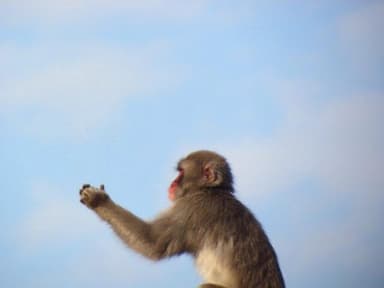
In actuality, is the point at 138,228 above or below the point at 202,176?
below

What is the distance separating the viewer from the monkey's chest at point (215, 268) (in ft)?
20.5

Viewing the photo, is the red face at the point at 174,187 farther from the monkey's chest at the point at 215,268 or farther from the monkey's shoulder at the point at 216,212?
the monkey's chest at the point at 215,268

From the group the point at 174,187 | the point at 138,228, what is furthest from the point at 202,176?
the point at 138,228

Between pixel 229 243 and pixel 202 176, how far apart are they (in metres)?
0.75

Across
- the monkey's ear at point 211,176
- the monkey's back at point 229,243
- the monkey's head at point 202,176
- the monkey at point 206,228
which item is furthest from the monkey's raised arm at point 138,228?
the monkey's ear at point 211,176

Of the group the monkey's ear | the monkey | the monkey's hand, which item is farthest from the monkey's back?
the monkey's hand

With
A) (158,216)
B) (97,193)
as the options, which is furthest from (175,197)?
(97,193)

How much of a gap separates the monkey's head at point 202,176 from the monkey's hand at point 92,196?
597 mm

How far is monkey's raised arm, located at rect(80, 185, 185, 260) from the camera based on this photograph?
6.49 metres

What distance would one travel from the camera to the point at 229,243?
632 cm

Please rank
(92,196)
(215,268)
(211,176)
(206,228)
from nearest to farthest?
(215,268), (206,228), (92,196), (211,176)

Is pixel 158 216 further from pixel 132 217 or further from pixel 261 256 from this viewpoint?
pixel 261 256

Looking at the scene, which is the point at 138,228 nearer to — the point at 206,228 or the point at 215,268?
the point at 206,228

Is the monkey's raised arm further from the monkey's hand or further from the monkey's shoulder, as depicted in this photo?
the monkey's shoulder
